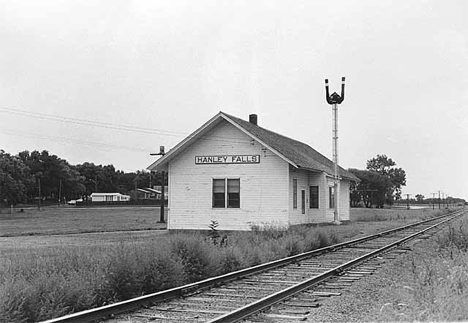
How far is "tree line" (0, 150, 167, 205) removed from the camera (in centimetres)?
7162

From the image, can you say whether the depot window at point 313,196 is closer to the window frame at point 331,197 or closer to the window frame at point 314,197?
the window frame at point 314,197

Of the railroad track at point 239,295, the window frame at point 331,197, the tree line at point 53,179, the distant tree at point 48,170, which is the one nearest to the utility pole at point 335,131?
the window frame at point 331,197

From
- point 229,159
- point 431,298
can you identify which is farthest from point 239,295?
point 229,159

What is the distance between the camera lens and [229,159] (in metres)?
27.7

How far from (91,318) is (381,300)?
4298 millimetres

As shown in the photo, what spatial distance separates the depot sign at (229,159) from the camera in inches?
1074

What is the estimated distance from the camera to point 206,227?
91.1 ft

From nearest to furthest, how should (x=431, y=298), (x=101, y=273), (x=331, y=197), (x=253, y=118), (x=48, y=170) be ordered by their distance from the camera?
(x=431, y=298), (x=101, y=273), (x=253, y=118), (x=331, y=197), (x=48, y=170)

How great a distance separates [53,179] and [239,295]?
340 ft

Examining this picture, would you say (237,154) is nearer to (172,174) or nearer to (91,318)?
(172,174)

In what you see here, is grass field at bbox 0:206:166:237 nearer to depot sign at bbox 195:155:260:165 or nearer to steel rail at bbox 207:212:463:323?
depot sign at bbox 195:155:260:165

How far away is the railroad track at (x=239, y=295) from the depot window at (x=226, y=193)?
12500 mm

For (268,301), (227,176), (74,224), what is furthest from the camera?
(74,224)

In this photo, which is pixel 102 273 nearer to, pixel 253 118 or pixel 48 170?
pixel 253 118
